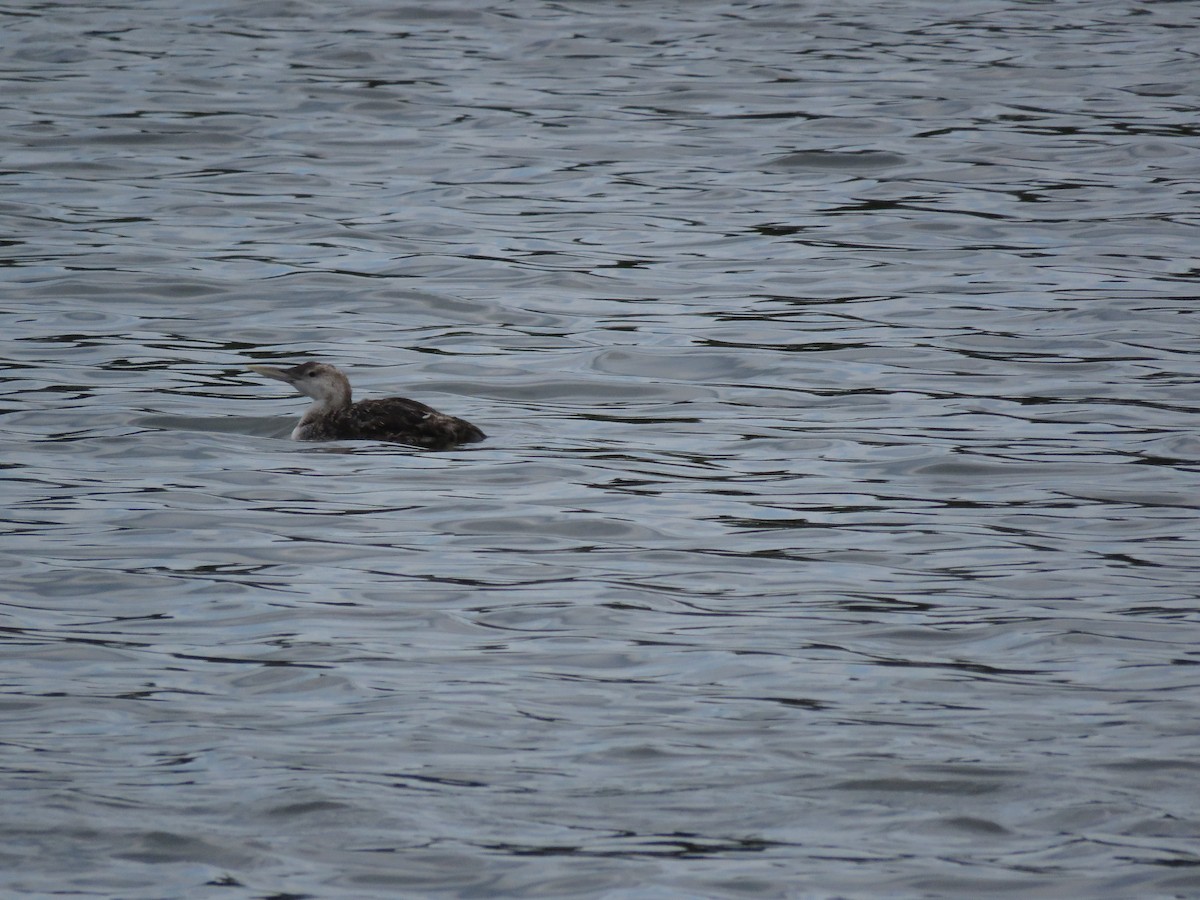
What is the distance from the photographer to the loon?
11.1 m

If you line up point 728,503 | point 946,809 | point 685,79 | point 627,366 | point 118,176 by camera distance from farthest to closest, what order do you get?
1. point 685,79
2. point 118,176
3. point 627,366
4. point 728,503
5. point 946,809

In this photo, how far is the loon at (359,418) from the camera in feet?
36.4

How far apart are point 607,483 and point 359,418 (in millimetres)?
1728

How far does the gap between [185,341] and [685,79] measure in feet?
32.9

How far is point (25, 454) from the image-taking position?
10.8 metres

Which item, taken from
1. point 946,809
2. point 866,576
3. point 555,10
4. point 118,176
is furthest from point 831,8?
point 946,809

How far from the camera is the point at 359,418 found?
11.4 metres

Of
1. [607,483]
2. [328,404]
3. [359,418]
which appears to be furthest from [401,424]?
[607,483]

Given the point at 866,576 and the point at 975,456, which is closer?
the point at 866,576

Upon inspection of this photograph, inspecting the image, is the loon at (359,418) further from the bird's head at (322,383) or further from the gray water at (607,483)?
the gray water at (607,483)

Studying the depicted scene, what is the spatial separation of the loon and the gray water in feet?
0.56

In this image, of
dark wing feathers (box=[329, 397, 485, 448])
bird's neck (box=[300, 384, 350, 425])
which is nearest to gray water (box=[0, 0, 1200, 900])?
dark wing feathers (box=[329, 397, 485, 448])

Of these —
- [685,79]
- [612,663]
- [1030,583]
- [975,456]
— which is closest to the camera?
[612,663]

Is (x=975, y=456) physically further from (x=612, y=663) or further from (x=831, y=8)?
(x=831, y=8)
